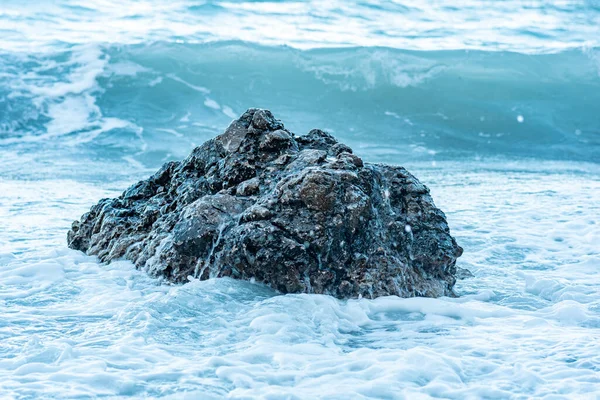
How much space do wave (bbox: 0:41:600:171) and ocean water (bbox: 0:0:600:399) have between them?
7cm

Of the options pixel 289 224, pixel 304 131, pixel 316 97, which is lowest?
pixel 304 131

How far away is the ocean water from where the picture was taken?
3.25m

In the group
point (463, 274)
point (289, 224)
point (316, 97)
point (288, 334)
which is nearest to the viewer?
point (288, 334)

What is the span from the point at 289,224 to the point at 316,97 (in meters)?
12.4

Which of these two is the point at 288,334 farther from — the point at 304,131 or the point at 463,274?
the point at 304,131

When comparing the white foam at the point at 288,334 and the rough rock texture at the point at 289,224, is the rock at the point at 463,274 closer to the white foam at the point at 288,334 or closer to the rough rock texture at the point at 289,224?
the white foam at the point at 288,334

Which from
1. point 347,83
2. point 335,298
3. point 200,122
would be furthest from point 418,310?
point 347,83

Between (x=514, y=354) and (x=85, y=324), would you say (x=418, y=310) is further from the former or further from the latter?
(x=85, y=324)

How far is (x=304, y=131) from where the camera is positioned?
1434 cm

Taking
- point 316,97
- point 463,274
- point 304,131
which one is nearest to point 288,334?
point 463,274

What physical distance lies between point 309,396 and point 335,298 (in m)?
1.30

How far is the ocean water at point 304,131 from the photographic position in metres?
3.25

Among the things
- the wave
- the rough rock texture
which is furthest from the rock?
the wave

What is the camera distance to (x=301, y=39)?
19.8 metres
